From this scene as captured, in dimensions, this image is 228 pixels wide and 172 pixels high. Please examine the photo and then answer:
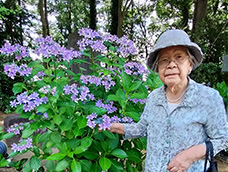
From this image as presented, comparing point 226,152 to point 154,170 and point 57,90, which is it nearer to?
point 154,170

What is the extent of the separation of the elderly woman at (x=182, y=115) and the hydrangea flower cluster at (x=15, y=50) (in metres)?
0.75

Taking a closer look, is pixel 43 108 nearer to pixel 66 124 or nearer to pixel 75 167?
pixel 66 124

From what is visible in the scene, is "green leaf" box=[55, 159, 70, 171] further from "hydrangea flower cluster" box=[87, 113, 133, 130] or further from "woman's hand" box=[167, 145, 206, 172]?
"woman's hand" box=[167, 145, 206, 172]

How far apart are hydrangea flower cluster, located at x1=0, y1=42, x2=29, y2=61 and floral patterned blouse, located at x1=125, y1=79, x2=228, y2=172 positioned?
842 millimetres

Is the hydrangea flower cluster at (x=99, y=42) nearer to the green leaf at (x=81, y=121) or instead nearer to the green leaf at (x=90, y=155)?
the green leaf at (x=81, y=121)

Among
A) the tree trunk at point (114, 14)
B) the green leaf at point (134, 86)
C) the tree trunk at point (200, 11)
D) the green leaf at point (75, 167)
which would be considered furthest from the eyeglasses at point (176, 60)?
the tree trunk at point (114, 14)

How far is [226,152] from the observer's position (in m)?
4.12

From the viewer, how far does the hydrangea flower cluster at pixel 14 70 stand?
108cm

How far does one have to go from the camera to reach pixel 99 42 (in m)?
1.36

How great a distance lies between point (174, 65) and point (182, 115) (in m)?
0.25

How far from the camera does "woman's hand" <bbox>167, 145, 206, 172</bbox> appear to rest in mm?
942

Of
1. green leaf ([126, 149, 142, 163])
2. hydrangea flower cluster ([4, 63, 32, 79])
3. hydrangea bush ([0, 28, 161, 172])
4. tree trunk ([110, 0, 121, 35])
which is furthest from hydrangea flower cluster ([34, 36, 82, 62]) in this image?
tree trunk ([110, 0, 121, 35])

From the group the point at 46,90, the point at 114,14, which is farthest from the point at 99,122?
the point at 114,14

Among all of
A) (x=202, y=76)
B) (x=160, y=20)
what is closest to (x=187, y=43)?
(x=202, y=76)
